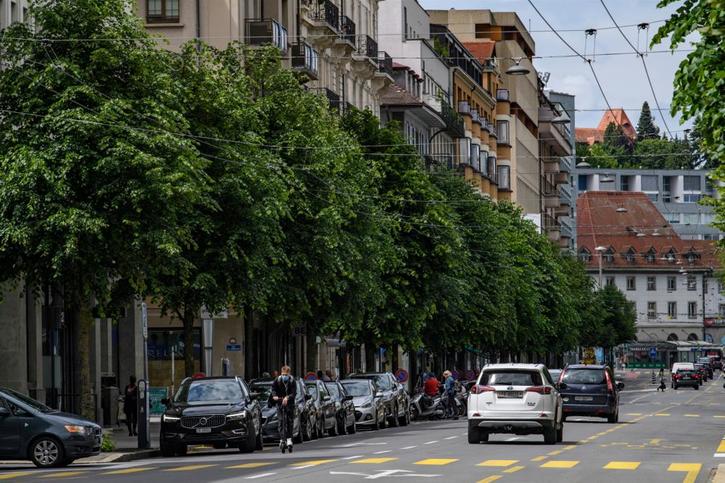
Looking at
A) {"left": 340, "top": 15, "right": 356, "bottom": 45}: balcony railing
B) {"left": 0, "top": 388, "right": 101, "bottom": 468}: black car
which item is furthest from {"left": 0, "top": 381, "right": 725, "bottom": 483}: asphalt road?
{"left": 340, "top": 15, "right": 356, "bottom": 45}: balcony railing

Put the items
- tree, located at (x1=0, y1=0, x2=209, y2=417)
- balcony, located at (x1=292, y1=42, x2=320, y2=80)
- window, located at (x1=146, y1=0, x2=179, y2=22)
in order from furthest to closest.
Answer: balcony, located at (x1=292, y1=42, x2=320, y2=80) < window, located at (x1=146, y1=0, x2=179, y2=22) < tree, located at (x1=0, y1=0, x2=209, y2=417)

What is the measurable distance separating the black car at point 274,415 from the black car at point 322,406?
3.18 feet

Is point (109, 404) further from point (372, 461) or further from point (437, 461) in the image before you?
point (437, 461)

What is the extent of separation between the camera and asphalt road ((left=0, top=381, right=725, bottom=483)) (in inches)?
1000

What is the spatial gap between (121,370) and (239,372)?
1027cm

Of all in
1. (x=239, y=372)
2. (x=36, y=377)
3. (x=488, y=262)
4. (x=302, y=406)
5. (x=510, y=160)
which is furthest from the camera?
(x=510, y=160)

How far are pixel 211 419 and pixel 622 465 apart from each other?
9.45 m

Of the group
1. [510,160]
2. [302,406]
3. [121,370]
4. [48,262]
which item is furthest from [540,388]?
[510,160]

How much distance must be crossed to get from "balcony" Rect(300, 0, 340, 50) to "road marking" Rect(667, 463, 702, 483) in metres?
44.3

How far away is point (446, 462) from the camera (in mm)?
29000

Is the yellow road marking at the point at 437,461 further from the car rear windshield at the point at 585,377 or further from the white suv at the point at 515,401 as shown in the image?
the car rear windshield at the point at 585,377

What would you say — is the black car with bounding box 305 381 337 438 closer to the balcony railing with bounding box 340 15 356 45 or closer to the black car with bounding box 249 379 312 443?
the black car with bounding box 249 379 312 443

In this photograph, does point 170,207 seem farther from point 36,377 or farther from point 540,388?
point 36,377

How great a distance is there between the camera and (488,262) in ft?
257
